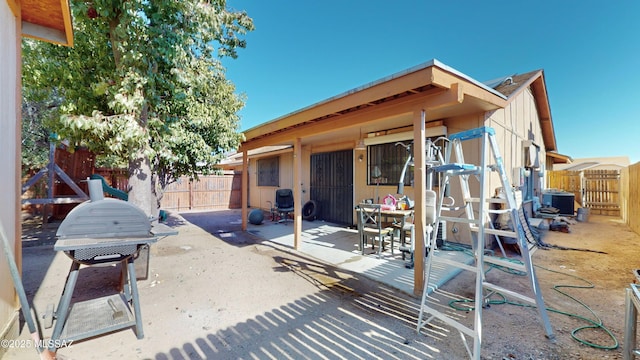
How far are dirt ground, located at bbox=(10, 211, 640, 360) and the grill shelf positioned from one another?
14cm

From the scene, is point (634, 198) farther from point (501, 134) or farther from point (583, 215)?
point (501, 134)

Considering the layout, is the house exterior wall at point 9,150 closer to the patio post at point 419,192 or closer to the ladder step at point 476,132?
the patio post at point 419,192

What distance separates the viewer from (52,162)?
6.89 meters

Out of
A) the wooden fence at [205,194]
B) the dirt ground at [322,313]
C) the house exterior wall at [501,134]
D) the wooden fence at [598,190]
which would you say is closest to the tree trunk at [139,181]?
the dirt ground at [322,313]

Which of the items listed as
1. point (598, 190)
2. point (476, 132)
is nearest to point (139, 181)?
point (476, 132)

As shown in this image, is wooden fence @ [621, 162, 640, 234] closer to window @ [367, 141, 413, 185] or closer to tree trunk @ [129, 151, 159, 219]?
window @ [367, 141, 413, 185]

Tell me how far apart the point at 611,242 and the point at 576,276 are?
11.9 feet

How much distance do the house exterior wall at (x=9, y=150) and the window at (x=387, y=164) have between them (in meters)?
5.88

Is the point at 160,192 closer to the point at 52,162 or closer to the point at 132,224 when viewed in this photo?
the point at 52,162

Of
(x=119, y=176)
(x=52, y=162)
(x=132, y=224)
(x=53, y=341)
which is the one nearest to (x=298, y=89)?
(x=119, y=176)

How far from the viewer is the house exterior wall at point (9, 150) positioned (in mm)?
1999

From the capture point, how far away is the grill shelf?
6.97ft

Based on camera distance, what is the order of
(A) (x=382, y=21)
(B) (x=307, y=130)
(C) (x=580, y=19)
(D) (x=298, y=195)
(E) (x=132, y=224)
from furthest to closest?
(A) (x=382, y=21), (C) (x=580, y=19), (D) (x=298, y=195), (B) (x=307, y=130), (E) (x=132, y=224)

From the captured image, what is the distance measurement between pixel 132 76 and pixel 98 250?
255 centimetres
